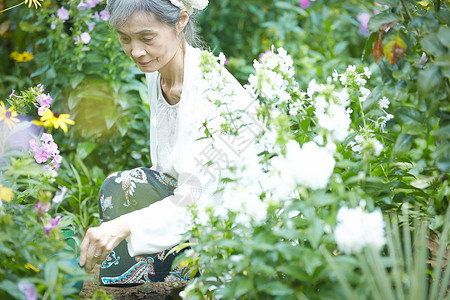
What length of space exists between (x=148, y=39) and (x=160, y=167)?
0.60 m

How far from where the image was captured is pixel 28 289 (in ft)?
4.19

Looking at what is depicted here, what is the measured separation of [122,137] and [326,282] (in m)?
1.94

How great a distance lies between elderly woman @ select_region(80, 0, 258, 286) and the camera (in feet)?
5.68

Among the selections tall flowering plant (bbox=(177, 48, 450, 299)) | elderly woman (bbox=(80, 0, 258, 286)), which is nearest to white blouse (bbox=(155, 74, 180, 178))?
elderly woman (bbox=(80, 0, 258, 286))

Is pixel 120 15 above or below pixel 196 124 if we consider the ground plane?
above

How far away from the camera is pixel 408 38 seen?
154 centimetres

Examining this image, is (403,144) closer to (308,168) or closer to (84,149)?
(308,168)

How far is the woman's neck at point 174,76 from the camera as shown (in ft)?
7.16

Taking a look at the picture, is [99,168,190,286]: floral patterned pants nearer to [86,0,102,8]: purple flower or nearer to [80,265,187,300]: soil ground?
[80,265,187,300]: soil ground

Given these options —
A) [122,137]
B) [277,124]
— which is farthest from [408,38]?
[122,137]

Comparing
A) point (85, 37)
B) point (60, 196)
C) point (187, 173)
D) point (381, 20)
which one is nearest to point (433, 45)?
point (381, 20)

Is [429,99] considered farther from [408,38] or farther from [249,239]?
[249,239]

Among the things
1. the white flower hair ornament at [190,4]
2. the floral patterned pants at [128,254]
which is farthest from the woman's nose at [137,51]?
the floral patterned pants at [128,254]

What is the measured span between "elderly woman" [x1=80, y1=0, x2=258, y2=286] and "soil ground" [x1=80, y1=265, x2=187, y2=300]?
10 centimetres
